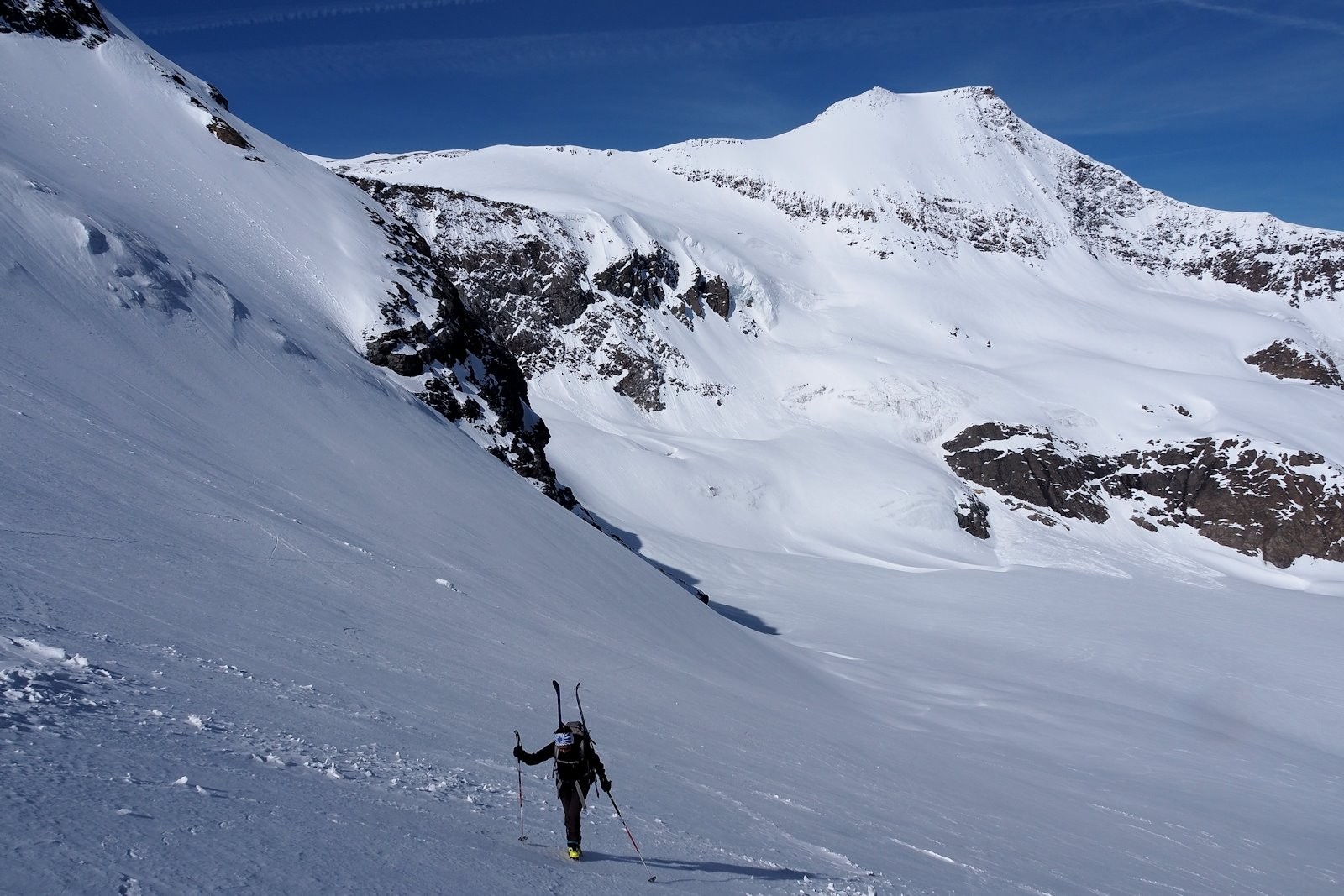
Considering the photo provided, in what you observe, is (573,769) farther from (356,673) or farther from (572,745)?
(356,673)

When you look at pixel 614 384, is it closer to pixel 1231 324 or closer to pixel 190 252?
pixel 190 252

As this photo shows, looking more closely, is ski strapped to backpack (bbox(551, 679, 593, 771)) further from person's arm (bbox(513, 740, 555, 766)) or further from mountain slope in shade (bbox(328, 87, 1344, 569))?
mountain slope in shade (bbox(328, 87, 1344, 569))

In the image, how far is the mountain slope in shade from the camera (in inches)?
2657

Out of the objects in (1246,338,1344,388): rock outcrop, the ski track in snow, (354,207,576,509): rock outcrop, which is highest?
(1246,338,1344,388): rock outcrop

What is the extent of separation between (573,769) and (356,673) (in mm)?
3496

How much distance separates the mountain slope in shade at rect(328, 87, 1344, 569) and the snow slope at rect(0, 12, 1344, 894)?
27618 mm

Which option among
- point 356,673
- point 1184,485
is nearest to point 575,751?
point 356,673

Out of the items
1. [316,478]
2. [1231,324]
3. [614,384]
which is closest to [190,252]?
[316,478]

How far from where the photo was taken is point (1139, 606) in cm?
4994

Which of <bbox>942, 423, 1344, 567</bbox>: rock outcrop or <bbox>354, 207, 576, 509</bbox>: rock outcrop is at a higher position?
<bbox>942, 423, 1344, 567</bbox>: rock outcrop

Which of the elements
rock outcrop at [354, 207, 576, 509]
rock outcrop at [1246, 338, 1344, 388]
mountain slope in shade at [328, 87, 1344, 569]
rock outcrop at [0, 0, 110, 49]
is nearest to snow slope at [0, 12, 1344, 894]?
rock outcrop at [0, 0, 110, 49]

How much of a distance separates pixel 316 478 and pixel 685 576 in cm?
3025

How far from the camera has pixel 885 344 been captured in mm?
90812

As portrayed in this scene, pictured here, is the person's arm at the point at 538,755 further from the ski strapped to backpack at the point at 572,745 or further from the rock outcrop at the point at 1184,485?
the rock outcrop at the point at 1184,485
